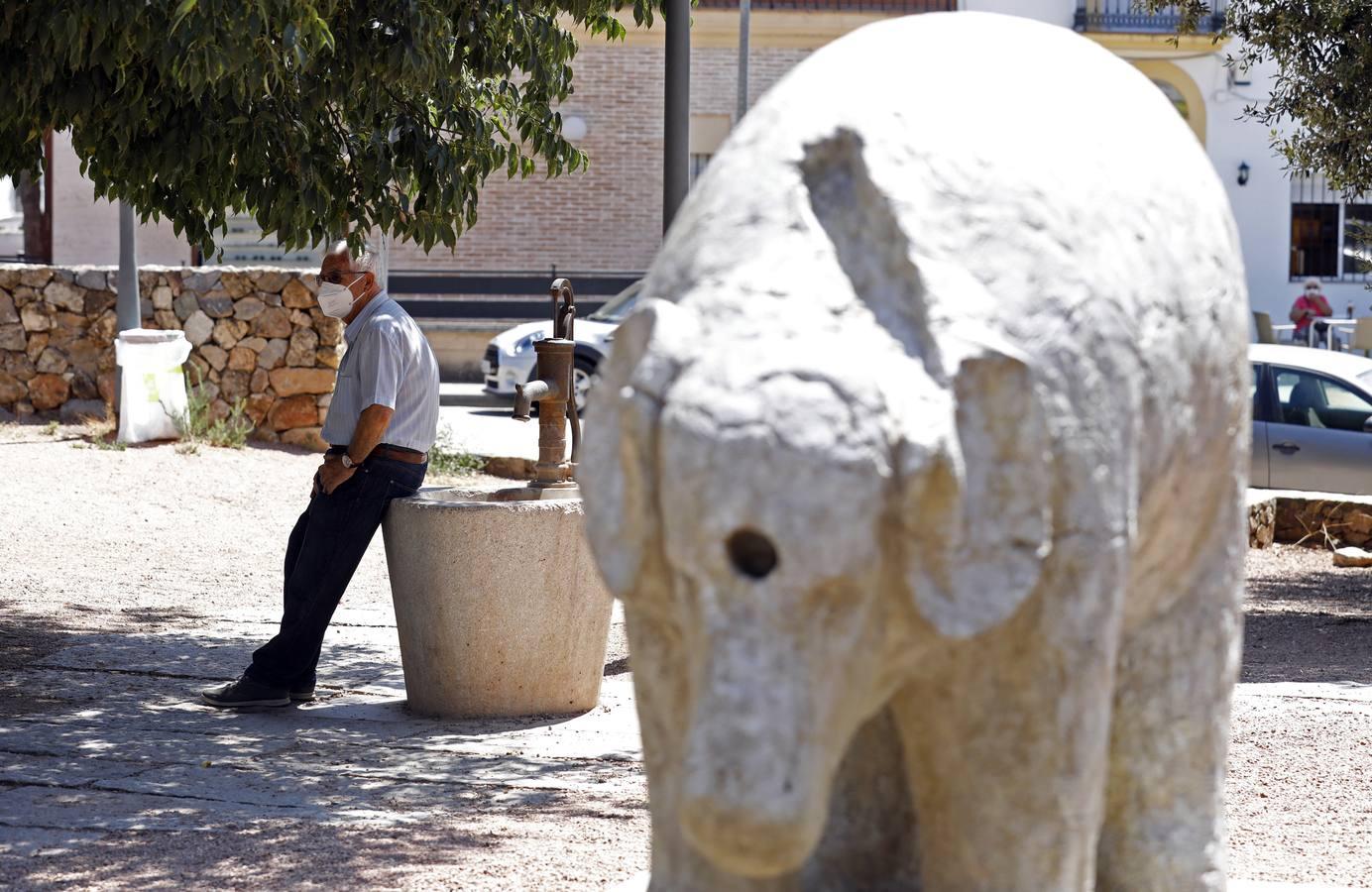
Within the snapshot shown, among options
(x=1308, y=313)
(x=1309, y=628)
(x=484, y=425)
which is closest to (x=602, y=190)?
(x=484, y=425)

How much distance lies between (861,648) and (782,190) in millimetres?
669

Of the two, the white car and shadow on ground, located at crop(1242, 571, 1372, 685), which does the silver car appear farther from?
the white car

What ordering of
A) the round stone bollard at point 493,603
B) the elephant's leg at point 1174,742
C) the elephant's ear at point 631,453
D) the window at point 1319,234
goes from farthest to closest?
1. the window at point 1319,234
2. the round stone bollard at point 493,603
3. the elephant's leg at point 1174,742
4. the elephant's ear at point 631,453

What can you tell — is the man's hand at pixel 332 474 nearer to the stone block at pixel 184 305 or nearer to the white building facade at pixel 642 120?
the stone block at pixel 184 305

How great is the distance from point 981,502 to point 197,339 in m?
13.8

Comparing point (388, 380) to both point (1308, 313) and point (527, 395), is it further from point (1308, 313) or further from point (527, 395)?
point (1308, 313)

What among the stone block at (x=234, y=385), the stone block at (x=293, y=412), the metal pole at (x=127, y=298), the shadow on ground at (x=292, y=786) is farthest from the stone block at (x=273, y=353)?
the shadow on ground at (x=292, y=786)

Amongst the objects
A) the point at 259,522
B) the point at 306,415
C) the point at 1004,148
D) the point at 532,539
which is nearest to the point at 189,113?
the point at 532,539

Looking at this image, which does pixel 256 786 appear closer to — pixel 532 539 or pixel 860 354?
pixel 532 539

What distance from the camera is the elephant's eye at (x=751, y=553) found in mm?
2064

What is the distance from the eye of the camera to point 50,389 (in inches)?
603

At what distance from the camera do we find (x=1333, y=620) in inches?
384

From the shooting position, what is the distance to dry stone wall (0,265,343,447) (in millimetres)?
14891

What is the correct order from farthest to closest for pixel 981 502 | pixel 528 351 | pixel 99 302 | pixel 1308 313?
1. pixel 1308 313
2. pixel 528 351
3. pixel 99 302
4. pixel 981 502
